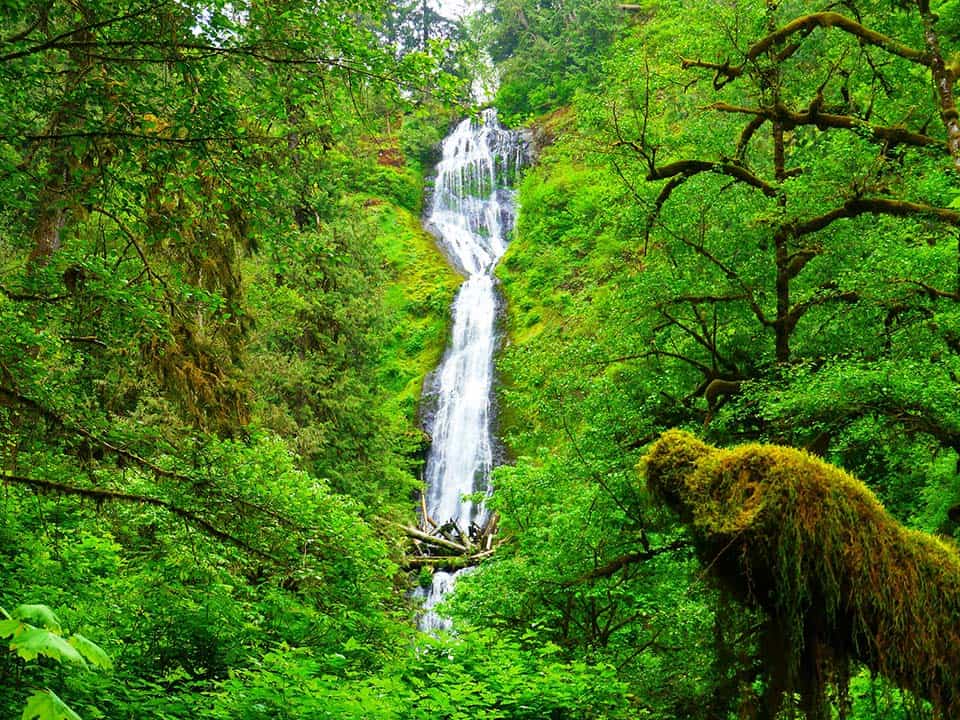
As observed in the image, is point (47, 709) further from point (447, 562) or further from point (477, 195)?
point (477, 195)

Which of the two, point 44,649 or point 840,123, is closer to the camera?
point 44,649

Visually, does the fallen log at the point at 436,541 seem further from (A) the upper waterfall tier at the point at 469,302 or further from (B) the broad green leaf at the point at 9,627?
(B) the broad green leaf at the point at 9,627

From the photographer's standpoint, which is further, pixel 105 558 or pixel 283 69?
pixel 105 558

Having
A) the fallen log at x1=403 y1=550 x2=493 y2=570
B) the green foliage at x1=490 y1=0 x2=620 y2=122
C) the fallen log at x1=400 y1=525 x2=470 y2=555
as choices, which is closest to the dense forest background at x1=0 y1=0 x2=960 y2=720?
the fallen log at x1=403 y1=550 x2=493 y2=570

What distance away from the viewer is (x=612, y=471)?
8477mm

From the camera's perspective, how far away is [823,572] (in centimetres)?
373

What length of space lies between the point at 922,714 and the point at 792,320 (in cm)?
549

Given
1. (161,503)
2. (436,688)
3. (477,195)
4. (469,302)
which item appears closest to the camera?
(161,503)

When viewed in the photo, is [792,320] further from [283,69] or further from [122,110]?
[122,110]

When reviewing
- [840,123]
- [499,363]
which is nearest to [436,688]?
[499,363]

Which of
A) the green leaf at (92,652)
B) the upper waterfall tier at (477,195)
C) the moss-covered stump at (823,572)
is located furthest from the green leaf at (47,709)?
the upper waterfall tier at (477,195)

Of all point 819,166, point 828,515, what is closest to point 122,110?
point 828,515

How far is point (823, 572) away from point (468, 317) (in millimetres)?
26348

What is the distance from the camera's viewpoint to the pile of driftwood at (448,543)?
19.1 metres
